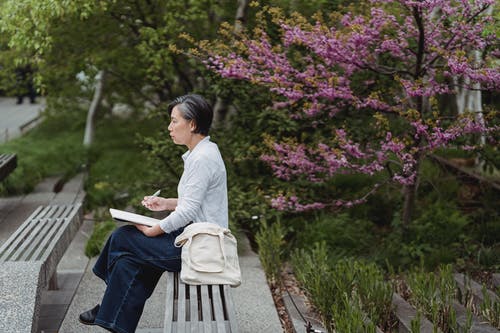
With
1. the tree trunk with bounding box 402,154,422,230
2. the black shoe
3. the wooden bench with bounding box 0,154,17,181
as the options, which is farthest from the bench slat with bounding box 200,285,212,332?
the wooden bench with bounding box 0,154,17,181

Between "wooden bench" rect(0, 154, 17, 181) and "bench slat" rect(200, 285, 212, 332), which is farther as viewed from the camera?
"wooden bench" rect(0, 154, 17, 181)

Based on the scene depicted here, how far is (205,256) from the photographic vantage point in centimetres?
372

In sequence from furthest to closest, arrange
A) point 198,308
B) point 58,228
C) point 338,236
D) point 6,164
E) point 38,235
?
point 6,164
point 338,236
point 58,228
point 38,235
point 198,308

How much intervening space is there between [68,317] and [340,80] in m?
3.10

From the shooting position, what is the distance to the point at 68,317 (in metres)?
4.88

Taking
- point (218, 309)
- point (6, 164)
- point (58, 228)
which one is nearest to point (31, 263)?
point (58, 228)

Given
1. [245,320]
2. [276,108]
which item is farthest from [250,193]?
[245,320]

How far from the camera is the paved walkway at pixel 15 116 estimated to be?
51.2 ft

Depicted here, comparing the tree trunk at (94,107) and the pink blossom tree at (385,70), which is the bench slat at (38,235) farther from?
the tree trunk at (94,107)

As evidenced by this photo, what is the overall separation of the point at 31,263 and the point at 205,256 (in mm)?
1147

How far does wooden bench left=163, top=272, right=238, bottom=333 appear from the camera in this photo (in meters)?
3.33

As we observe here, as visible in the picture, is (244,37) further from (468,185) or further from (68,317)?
(468,185)

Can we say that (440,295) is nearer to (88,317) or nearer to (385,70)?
(88,317)

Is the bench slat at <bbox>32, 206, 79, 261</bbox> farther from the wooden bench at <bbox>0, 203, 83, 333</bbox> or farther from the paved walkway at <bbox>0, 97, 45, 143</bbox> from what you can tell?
the paved walkway at <bbox>0, 97, 45, 143</bbox>
